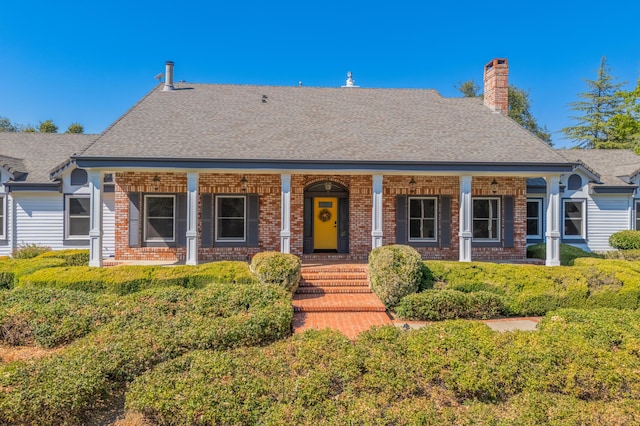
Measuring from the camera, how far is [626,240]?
1341cm

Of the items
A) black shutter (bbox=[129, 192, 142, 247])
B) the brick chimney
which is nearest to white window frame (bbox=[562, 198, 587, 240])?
the brick chimney

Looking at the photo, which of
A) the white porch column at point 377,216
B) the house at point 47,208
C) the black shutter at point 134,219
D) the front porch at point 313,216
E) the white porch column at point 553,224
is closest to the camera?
the white porch column at point 377,216

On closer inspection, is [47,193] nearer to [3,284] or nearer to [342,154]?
[3,284]

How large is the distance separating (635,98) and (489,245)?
9.54 m

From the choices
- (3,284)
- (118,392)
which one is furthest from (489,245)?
(3,284)

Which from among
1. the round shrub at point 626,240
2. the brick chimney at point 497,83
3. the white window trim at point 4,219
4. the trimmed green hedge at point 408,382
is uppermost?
the brick chimney at point 497,83

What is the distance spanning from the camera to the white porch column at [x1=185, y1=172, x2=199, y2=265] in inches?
382

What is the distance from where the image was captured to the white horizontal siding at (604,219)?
14.0 metres

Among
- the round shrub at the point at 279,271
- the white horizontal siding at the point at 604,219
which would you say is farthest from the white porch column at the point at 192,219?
the white horizontal siding at the point at 604,219

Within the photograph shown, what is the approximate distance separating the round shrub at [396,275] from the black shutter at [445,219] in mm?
4141

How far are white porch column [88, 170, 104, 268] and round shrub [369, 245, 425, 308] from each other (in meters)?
7.39

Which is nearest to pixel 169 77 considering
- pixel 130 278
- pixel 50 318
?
pixel 130 278

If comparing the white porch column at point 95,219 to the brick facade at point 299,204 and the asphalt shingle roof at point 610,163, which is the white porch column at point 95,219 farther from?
the asphalt shingle roof at point 610,163

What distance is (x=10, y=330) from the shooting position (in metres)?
6.02
